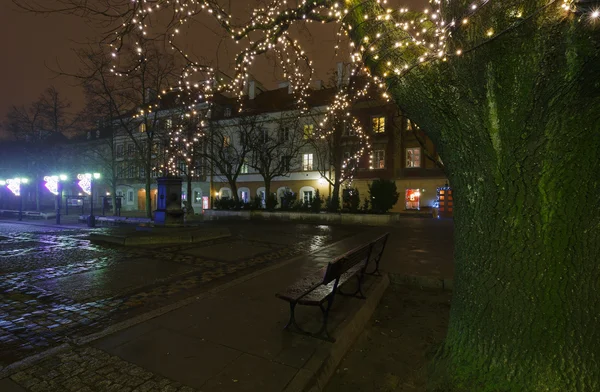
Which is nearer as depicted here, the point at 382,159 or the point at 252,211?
the point at 252,211

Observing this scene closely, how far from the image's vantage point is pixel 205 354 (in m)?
3.34

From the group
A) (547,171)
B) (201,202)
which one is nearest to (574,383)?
(547,171)

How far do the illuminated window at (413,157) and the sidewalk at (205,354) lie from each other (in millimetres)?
26142

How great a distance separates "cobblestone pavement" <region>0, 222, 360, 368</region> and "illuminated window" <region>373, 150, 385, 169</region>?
20428mm

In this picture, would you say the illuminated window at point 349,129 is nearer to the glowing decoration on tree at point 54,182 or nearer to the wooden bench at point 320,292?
the wooden bench at point 320,292

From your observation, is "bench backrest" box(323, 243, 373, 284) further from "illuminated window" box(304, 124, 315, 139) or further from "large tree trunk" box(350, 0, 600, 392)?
"illuminated window" box(304, 124, 315, 139)

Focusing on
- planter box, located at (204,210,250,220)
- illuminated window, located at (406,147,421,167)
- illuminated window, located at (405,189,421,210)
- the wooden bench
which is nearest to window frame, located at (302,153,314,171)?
illuminated window, located at (406,147,421,167)

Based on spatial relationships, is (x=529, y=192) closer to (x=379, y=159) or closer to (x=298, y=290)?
(x=298, y=290)

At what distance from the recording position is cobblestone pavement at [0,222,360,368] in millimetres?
4094

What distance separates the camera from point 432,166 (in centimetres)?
2786

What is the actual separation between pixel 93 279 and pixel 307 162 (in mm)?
26975

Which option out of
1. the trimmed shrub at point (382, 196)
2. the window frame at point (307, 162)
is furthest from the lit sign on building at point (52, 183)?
the window frame at point (307, 162)

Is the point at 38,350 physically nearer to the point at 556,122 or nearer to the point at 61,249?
the point at 556,122

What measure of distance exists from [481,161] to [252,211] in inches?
779
